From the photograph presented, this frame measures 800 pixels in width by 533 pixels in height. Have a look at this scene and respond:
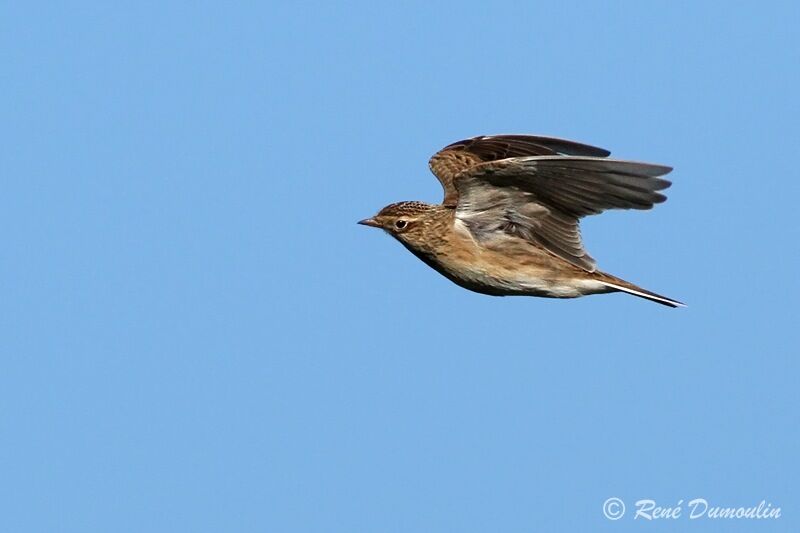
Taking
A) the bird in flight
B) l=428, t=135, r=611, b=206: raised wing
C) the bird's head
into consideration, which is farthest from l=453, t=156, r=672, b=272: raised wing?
l=428, t=135, r=611, b=206: raised wing

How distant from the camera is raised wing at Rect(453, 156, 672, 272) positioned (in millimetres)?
11078

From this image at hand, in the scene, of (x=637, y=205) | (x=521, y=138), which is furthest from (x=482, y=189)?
(x=521, y=138)

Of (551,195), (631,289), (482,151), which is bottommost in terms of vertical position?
(631,289)

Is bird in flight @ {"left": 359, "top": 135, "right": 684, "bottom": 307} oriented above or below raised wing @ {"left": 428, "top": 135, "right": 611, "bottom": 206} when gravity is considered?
below

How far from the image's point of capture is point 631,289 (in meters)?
11.9

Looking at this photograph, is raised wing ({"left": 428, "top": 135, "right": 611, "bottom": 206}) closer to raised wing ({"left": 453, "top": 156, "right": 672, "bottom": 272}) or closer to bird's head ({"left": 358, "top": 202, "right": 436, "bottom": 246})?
bird's head ({"left": 358, "top": 202, "right": 436, "bottom": 246})

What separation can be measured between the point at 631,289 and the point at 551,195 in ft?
3.55

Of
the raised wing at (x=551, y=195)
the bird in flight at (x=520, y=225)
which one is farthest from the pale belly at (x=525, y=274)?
the raised wing at (x=551, y=195)

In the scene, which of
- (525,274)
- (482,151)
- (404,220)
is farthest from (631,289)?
(482,151)

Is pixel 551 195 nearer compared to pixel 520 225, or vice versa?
pixel 551 195

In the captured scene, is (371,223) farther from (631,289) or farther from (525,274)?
(631,289)

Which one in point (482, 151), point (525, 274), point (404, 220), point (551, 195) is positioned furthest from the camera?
point (482, 151)

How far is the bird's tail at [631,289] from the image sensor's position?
1162cm

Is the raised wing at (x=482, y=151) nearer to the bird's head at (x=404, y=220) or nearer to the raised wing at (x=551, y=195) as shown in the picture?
the bird's head at (x=404, y=220)
